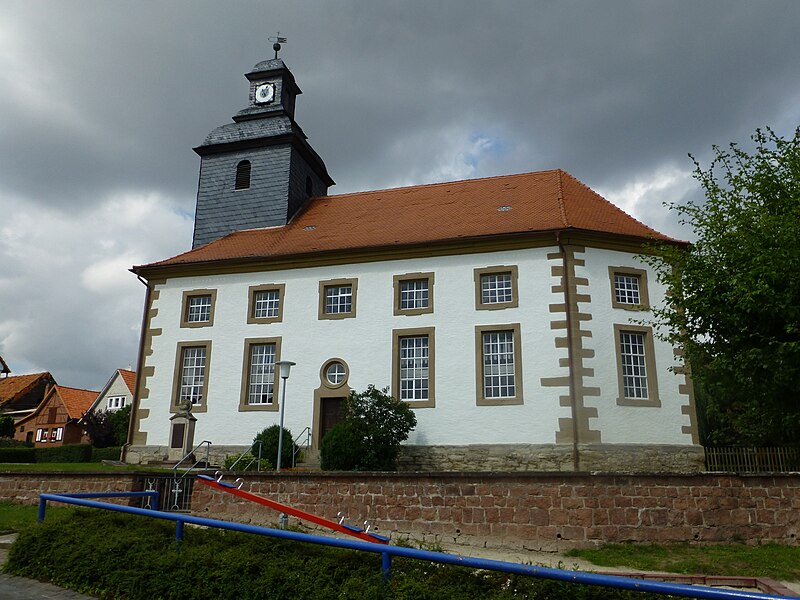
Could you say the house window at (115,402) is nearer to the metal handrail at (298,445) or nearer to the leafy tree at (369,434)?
the metal handrail at (298,445)

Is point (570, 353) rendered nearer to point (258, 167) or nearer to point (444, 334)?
point (444, 334)

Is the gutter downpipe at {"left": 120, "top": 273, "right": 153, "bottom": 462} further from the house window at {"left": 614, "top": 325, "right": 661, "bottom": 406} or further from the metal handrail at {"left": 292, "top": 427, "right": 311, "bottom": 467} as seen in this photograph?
the house window at {"left": 614, "top": 325, "right": 661, "bottom": 406}

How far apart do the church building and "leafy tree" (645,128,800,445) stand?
9.22 ft

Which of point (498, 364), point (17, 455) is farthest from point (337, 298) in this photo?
point (17, 455)

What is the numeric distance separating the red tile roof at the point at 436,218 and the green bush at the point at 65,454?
1226 centimetres

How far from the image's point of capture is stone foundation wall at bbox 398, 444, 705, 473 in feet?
58.7

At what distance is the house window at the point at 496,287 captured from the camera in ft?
65.2

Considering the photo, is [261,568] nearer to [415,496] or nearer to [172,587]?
[172,587]

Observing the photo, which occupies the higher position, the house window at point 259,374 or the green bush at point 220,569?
the house window at point 259,374

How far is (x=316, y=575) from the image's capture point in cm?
590

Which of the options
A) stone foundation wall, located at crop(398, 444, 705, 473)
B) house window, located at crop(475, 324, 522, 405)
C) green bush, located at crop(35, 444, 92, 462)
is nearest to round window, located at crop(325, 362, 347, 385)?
stone foundation wall, located at crop(398, 444, 705, 473)

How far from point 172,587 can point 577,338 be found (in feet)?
48.4

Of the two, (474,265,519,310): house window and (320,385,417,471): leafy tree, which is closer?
(320,385,417,471): leafy tree

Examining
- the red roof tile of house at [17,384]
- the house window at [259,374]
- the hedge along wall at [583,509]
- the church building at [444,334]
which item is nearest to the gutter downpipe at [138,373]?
the church building at [444,334]
